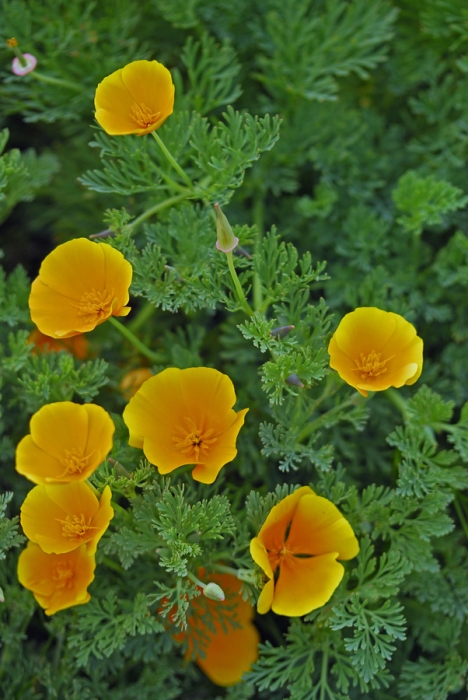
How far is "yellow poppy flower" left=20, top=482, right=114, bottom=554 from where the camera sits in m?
0.93

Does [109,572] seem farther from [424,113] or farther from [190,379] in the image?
[424,113]

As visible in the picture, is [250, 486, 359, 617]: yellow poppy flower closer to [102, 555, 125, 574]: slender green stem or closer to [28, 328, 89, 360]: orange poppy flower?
[102, 555, 125, 574]: slender green stem

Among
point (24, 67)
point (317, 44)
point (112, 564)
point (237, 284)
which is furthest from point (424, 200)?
point (112, 564)

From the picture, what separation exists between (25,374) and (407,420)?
24.9 inches

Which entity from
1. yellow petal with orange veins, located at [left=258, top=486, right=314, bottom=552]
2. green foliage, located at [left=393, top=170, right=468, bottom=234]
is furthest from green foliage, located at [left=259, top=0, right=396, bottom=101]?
yellow petal with orange veins, located at [left=258, top=486, right=314, bottom=552]

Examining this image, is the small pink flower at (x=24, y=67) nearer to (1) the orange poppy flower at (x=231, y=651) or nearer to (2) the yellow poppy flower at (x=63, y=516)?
(2) the yellow poppy flower at (x=63, y=516)

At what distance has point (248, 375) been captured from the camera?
1.33 metres

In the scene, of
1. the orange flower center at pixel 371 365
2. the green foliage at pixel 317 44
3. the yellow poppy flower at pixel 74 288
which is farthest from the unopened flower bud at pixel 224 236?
the green foliage at pixel 317 44

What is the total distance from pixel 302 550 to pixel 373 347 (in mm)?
316

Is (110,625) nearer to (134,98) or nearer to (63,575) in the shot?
(63,575)

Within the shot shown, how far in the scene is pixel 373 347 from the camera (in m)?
1.01

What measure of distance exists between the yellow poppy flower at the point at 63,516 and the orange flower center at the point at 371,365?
0.39 metres

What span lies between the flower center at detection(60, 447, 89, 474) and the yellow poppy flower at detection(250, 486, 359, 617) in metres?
0.25

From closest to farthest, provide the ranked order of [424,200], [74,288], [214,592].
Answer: [214,592]
[74,288]
[424,200]
